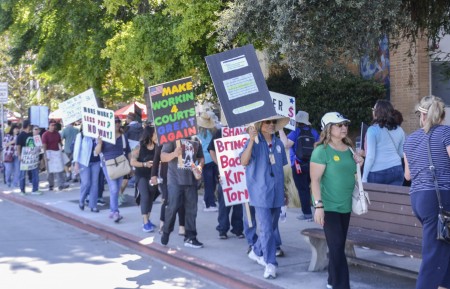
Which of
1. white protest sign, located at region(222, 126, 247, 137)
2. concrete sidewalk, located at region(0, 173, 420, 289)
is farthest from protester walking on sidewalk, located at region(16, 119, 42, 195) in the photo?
white protest sign, located at region(222, 126, 247, 137)

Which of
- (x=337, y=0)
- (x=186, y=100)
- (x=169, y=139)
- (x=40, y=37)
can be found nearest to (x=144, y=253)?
(x=169, y=139)

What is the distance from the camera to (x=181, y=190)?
9.14 m

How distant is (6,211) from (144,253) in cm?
590

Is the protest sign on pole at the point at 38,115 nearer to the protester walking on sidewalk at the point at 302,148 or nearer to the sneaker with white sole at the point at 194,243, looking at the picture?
the protester walking on sidewalk at the point at 302,148

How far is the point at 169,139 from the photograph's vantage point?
30.2ft

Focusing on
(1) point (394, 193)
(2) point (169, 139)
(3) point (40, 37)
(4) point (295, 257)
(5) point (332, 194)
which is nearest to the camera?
(5) point (332, 194)

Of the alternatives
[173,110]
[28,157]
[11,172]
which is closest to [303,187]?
[173,110]

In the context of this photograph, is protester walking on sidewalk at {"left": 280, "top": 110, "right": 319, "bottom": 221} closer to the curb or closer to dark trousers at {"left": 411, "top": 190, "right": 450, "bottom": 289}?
the curb

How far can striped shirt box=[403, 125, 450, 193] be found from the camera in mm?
5602

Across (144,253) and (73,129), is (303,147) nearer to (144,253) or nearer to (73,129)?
(144,253)

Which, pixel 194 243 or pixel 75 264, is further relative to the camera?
pixel 194 243

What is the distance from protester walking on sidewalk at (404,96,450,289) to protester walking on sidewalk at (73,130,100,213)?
312 inches

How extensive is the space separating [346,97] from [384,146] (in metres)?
6.08

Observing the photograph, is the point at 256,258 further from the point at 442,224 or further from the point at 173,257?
the point at 442,224
